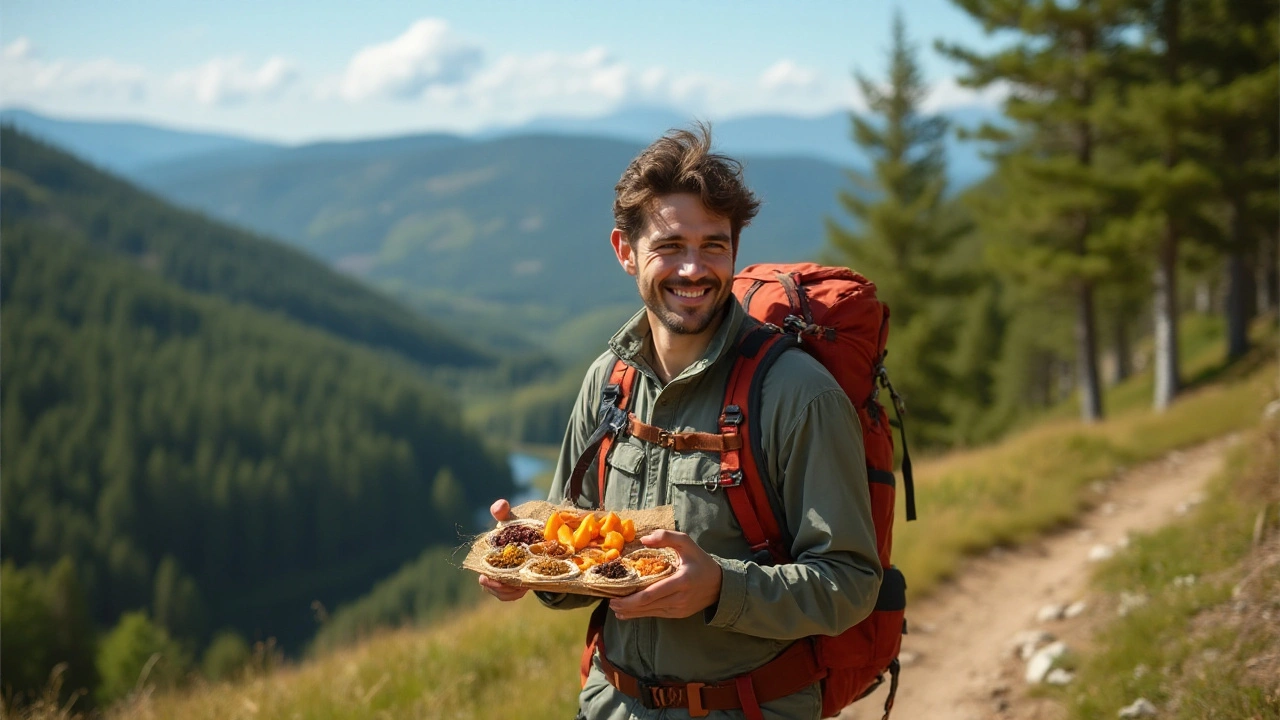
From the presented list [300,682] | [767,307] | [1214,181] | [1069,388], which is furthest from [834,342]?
[1069,388]

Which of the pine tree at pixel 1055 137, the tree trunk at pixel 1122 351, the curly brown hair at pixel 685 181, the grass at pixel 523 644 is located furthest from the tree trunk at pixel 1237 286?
the curly brown hair at pixel 685 181

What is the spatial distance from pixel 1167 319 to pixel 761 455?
20.5m

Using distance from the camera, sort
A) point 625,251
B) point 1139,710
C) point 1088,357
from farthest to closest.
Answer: point 1088,357
point 1139,710
point 625,251

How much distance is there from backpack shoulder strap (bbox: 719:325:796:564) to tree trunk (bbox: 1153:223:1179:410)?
19.6 m

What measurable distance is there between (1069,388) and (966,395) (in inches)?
1073

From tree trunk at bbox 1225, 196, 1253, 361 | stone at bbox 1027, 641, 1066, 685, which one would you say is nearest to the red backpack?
stone at bbox 1027, 641, 1066, 685

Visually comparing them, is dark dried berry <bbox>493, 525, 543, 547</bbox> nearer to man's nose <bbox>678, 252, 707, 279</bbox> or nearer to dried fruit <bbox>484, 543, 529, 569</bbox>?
dried fruit <bbox>484, 543, 529, 569</bbox>

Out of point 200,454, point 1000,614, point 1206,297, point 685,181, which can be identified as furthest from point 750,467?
point 200,454

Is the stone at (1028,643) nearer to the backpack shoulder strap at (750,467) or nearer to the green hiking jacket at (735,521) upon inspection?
the green hiking jacket at (735,521)

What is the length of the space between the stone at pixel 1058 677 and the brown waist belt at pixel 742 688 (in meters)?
3.38

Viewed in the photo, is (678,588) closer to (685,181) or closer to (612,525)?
(612,525)

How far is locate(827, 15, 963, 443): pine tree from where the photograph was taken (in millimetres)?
26281

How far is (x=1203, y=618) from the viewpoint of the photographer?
5.12m

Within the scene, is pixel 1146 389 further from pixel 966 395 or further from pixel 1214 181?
pixel 1214 181
